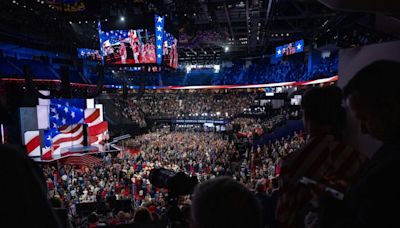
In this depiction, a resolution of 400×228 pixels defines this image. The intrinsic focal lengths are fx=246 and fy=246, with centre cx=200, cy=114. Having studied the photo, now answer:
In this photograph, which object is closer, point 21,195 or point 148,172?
point 21,195

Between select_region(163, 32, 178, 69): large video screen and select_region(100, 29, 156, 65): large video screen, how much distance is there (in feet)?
3.24

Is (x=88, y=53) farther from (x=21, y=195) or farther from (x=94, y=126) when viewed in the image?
(x=21, y=195)

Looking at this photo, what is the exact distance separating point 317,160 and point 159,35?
14.5m

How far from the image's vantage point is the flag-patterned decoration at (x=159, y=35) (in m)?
14.6

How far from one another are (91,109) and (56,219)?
1932 cm

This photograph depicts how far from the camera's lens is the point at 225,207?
1106 mm

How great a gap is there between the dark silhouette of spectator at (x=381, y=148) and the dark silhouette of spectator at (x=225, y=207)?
53 cm

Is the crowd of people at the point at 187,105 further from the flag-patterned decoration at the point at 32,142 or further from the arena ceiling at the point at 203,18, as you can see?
the flag-patterned decoration at the point at 32,142

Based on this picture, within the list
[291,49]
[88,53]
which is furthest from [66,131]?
[291,49]

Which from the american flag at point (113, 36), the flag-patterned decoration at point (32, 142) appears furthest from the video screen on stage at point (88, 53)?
the flag-patterned decoration at point (32, 142)

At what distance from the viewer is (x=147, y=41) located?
15727 mm

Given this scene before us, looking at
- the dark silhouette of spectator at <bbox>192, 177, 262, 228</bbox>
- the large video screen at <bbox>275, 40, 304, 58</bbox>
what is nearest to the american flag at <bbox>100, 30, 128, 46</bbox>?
the dark silhouette of spectator at <bbox>192, 177, 262, 228</bbox>

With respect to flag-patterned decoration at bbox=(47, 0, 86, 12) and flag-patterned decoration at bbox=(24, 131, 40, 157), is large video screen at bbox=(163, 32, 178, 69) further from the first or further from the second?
flag-patterned decoration at bbox=(24, 131, 40, 157)

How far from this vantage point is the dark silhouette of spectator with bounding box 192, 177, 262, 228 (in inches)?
43.4
